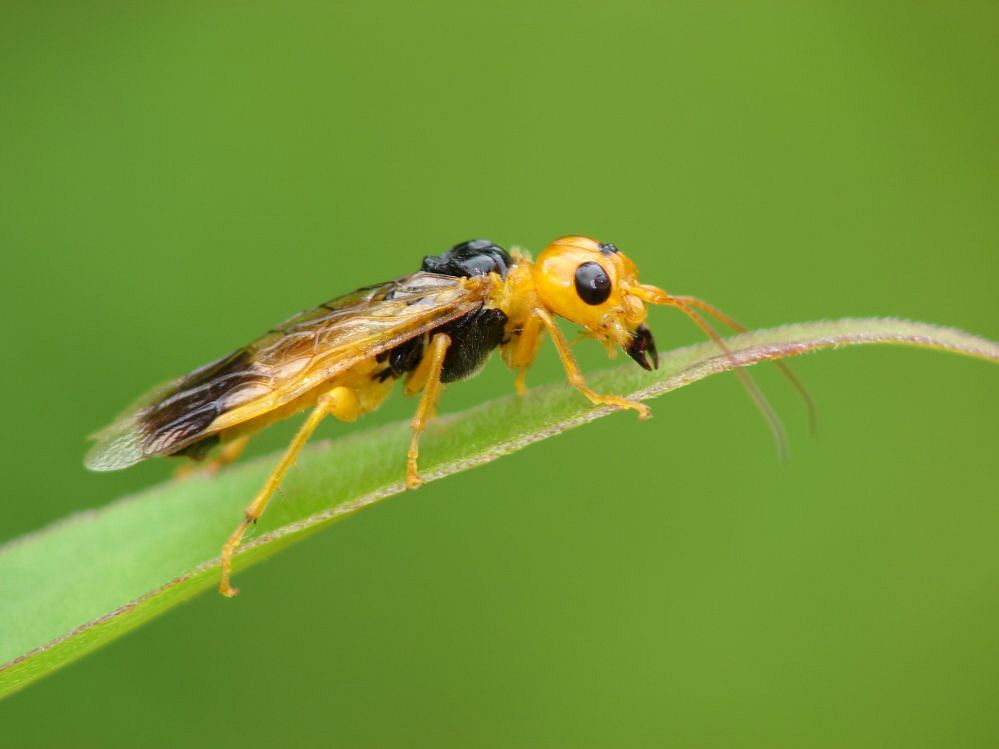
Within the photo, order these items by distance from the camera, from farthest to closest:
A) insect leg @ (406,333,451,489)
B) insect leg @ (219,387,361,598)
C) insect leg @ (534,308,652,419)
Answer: insect leg @ (406,333,451,489), insect leg @ (534,308,652,419), insect leg @ (219,387,361,598)

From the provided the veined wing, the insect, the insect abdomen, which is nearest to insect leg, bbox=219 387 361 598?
the insect

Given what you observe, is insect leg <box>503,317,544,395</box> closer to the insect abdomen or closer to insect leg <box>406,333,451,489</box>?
the insect abdomen

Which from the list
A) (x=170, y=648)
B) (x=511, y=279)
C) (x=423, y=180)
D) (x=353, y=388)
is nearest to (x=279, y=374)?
(x=353, y=388)

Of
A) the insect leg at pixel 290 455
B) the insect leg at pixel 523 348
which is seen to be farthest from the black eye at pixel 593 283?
the insect leg at pixel 290 455

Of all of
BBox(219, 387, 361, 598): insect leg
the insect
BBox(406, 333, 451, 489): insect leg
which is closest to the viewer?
BBox(219, 387, 361, 598): insect leg

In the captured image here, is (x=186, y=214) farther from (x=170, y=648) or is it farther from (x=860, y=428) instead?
(x=860, y=428)

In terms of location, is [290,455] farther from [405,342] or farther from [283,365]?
[405,342]

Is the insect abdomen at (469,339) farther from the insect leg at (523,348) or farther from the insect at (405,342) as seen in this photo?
the insect leg at (523,348)
